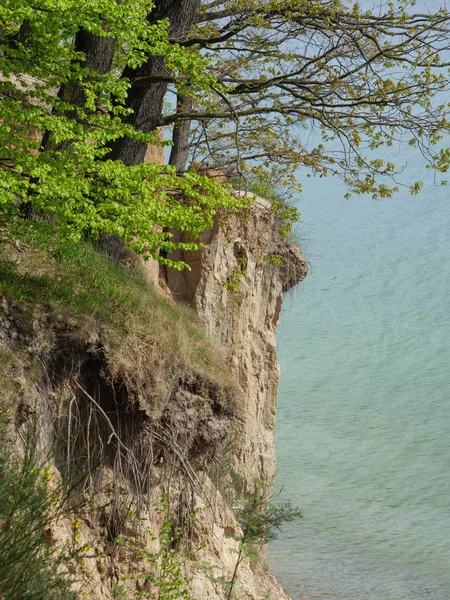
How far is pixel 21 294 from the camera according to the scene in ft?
31.2

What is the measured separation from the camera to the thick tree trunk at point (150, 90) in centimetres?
1273

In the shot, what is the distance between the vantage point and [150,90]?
1290 centimetres

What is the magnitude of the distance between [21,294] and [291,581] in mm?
15623

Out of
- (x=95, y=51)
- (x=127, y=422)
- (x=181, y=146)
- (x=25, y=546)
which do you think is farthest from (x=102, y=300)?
(x=181, y=146)

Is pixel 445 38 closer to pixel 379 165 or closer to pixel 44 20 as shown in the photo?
pixel 379 165

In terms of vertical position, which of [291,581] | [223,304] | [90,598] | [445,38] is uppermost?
[445,38]

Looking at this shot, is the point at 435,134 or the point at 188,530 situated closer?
the point at 188,530

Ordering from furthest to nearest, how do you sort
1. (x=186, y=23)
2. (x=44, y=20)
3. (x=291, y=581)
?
1. (x=291, y=581)
2. (x=186, y=23)
3. (x=44, y=20)

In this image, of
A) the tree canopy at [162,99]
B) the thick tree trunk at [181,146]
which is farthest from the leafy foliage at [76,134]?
the thick tree trunk at [181,146]

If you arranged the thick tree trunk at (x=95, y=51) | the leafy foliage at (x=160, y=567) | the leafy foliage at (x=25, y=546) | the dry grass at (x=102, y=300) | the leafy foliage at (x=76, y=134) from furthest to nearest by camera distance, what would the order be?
1. the thick tree trunk at (x=95, y=51)
2. the dry grass at (x=102, y=300)
3. the leafy foliage at (x=160, y=567)
4. the leafy foliage at (x=76, y=134)
5. the leafy foliage at (x=25, y=546)

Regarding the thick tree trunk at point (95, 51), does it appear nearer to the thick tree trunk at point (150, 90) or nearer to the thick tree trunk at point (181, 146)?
the thick tree trunk at point (150, 90)

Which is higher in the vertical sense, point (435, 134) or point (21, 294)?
point (435, 134)

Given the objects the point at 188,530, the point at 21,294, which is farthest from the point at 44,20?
the point at 188,530

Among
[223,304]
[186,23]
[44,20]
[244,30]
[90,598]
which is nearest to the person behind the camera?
[44,20]
